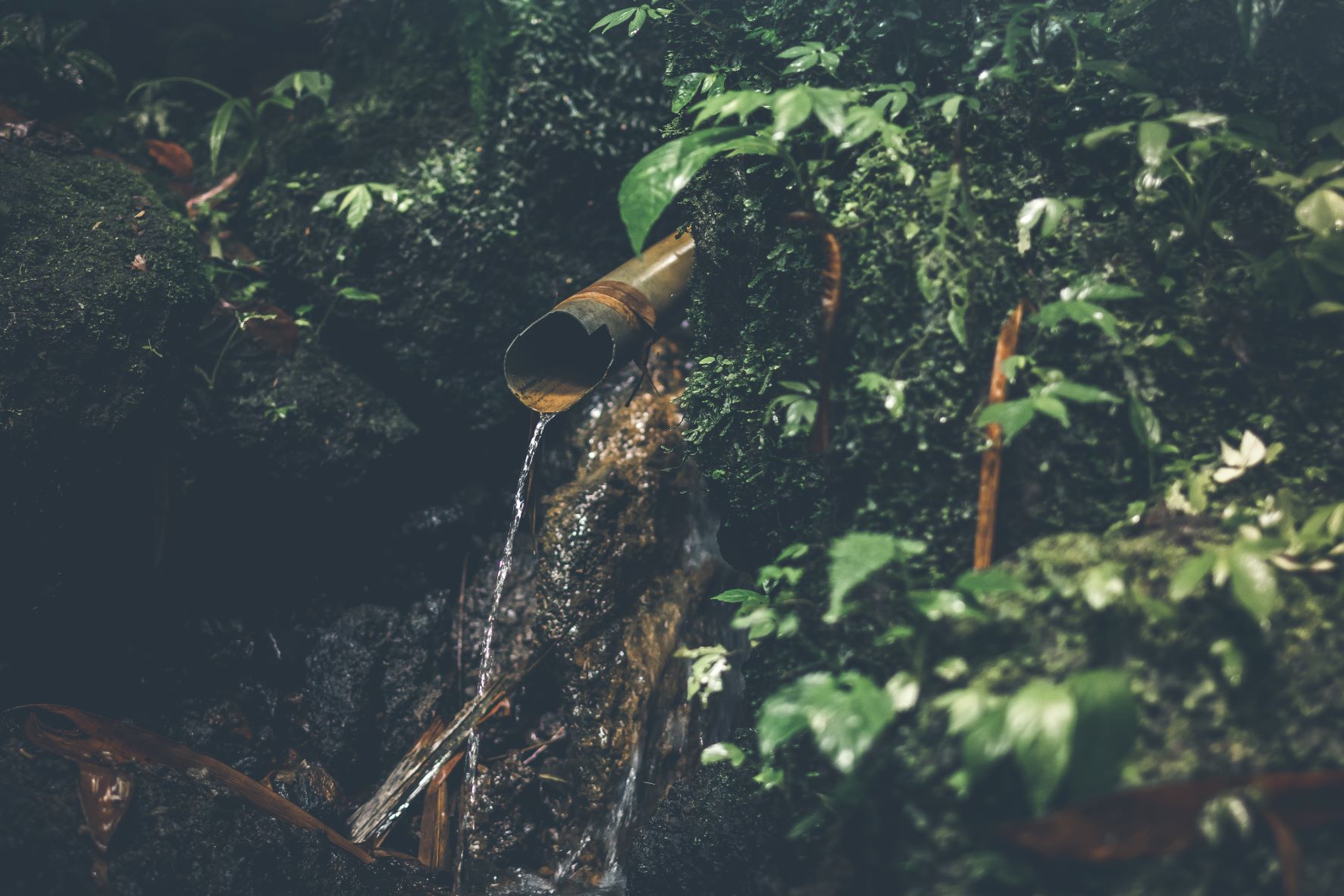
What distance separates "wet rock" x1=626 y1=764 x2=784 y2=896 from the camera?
108 inches

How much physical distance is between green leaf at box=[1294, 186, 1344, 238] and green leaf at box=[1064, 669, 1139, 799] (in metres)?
1.46

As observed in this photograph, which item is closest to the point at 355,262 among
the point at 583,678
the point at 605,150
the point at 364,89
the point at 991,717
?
the point at 364,89

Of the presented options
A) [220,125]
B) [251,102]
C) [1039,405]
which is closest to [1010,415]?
[1039,405]

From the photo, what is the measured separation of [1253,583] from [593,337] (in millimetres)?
2342

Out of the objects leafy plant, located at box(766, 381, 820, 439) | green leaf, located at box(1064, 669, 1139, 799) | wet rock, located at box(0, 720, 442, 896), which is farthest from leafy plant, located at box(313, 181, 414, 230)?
green leaf, located at box(1064, 669, 1139, 799)

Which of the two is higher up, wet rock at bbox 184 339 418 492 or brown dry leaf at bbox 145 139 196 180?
brown dry leaf at bbox 145 139 196 180

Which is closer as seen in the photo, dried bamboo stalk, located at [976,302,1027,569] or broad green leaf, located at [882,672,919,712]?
broad green leaf, located at [882,672,919,712]

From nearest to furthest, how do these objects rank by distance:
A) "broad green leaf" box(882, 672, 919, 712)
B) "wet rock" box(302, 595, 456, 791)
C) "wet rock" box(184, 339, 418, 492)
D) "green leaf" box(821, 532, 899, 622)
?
1. "green leaf" box(821, 532, 899, 622)
2. "broad green leaf" box(882, 672, 919, 712)
3. "wet rock" box(184, 339, 418, 492)
4. "wet rock" box(302, 595, 456, 791)

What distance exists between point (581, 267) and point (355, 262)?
1134mm

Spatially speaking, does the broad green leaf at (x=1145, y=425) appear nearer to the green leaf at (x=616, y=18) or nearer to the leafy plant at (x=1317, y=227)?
the leafy plant at (x=1317, y=227)

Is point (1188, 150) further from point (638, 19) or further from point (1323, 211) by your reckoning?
point (638, 19)

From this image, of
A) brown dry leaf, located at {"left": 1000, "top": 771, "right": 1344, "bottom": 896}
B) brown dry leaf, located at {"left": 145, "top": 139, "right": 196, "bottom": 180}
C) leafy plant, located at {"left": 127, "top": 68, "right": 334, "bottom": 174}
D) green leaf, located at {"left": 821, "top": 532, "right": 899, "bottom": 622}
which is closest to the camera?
brown dry leaf, located at {"left": 1000, "top": 771, "right": 1344, "bottom": 896}

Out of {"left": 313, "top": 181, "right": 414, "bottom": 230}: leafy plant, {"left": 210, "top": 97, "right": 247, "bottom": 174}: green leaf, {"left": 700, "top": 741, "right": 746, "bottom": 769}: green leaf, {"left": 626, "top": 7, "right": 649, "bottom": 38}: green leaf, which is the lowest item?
{"left": 700, "top": 741, "right": 746, "bottom": 769}: green leaf

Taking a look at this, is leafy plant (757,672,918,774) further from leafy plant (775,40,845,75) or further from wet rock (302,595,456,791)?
wet rock (302,595,456,791)
